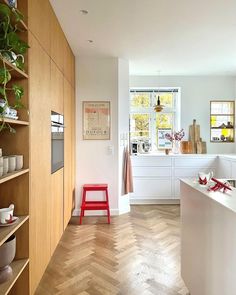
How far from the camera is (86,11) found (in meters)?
2.48

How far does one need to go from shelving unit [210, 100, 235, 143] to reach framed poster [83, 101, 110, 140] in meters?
2.44

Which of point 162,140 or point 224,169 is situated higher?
point 162,140

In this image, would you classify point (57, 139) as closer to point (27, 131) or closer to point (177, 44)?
point (27, 131)

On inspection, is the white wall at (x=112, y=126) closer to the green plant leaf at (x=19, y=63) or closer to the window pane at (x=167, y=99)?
the window pane at (x=167, y=99)

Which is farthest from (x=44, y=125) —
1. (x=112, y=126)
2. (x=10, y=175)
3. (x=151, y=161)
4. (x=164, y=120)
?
(x=164, y=120)

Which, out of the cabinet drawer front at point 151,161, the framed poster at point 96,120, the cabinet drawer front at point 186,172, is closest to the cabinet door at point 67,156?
the framed poster at point 96,120

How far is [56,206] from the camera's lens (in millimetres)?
2654

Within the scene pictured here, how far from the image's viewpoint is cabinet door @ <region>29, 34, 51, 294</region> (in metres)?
1.82

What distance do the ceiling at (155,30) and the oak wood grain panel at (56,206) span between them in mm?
1693

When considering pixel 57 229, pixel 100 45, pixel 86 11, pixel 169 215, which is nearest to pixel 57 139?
pixel 57 229

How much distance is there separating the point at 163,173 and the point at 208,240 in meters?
3.20

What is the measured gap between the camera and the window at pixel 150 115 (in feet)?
17.1

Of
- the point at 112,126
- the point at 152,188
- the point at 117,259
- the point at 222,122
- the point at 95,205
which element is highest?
the point at 222,122

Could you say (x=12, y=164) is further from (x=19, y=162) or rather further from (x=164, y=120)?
(x=164, y=120)
